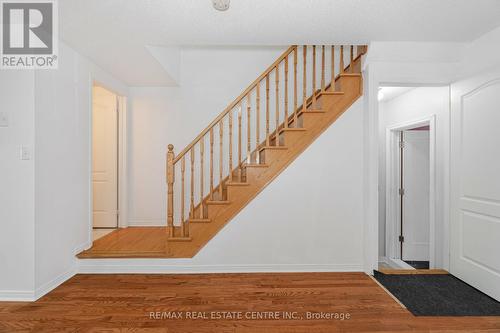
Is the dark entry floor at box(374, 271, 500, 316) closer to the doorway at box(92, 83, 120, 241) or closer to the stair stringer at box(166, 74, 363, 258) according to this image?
the stair stringer at box(166, 74, 363, 258)

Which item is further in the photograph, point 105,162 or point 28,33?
point 105,162

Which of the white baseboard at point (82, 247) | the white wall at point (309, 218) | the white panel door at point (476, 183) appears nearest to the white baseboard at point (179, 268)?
the white wall at point (309, 218)

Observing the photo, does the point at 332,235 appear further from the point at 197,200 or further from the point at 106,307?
the point at 106,307

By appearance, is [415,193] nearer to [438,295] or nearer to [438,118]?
[438,118]

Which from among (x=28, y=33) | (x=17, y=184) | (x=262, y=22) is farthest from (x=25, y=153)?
(x=262, y=22)

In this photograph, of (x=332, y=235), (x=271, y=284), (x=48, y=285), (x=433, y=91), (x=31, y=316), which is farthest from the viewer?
(x=433, y=91)

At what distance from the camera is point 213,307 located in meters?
2.33

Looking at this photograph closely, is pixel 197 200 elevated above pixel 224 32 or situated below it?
below

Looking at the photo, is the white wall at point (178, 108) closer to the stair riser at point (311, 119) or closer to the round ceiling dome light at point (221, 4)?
the stair riser at point (311, 119)

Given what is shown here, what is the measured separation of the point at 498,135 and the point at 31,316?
14.5ft

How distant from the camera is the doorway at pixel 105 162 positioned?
4121 millimetres

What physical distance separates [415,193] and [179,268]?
369 centimetres

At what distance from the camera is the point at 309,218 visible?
311 centimetres

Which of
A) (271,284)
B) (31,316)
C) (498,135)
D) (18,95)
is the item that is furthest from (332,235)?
(18,95)
